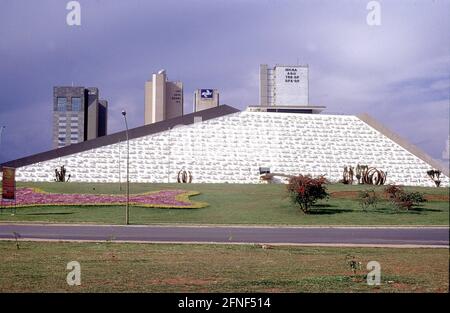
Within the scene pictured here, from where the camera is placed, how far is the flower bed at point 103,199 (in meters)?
32.1

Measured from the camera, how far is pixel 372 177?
2012 inches

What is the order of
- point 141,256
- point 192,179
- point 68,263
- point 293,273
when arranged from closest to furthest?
point 293,273, point 68,263, point 141,256, point 192,179

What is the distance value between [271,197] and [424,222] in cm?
1486

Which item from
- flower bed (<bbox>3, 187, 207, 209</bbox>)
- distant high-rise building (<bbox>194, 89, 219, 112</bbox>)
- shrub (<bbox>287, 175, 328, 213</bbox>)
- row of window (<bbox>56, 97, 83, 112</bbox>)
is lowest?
flower bed (<bbox>3, 187, 207, 209</bbox>)

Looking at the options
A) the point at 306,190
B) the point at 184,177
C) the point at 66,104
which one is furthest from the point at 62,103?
the point at 306,190

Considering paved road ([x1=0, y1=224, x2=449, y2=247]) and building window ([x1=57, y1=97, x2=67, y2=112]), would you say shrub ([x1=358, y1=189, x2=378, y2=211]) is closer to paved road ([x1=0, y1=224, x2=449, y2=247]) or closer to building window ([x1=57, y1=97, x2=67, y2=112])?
paved road ([x1=0, y1=224, x2=449, y2=247])

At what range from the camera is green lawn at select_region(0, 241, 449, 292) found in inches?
351

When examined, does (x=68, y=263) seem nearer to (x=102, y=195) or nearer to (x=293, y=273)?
(x=293, y=273)

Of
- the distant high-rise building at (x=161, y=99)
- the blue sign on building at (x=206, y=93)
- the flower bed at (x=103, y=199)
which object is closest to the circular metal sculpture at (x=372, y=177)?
the flower bed at (x=103, y=199)

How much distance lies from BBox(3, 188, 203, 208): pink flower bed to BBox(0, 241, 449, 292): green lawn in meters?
16.3

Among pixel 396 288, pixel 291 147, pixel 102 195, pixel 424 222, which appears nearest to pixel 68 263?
pixel 396 288

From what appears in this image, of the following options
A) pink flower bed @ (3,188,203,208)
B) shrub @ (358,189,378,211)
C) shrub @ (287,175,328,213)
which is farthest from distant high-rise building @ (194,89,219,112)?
shrub @ (358,189,378,211)

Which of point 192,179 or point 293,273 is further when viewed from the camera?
point 192,179

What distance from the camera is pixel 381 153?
55812 mm
